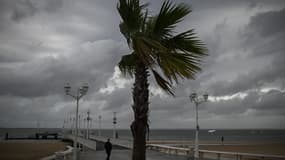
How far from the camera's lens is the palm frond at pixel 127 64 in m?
5.53

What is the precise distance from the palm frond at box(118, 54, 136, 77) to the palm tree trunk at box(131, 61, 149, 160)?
302 millimetres

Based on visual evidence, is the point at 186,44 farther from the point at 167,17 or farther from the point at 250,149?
the point at 250,149

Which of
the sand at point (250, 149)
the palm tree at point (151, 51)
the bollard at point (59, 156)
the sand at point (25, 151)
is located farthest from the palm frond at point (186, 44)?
the sand at point (250, 149)

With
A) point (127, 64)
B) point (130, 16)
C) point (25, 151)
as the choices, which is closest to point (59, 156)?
point (127, 64)

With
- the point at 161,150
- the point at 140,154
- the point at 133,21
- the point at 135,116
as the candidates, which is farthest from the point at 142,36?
the point at 161,150

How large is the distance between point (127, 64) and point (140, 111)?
0.94 meters

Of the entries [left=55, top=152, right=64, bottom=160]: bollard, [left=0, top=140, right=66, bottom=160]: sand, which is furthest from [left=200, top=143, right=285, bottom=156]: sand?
[left=55, top=152, right=64, bottom=160]: bollard

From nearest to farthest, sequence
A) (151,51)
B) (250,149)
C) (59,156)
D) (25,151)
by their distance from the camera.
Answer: (151,51)
(59,156)
(25,151)
(250,149)

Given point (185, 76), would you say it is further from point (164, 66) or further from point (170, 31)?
point (170, 31)

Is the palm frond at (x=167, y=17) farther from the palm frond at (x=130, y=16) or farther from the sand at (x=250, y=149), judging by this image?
the sand at (x=250, y=149)

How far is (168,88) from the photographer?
5.00 meters

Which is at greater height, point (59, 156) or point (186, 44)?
point (186, 44)

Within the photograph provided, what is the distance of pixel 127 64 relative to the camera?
5672mm

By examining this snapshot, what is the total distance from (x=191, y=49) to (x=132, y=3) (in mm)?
1122
